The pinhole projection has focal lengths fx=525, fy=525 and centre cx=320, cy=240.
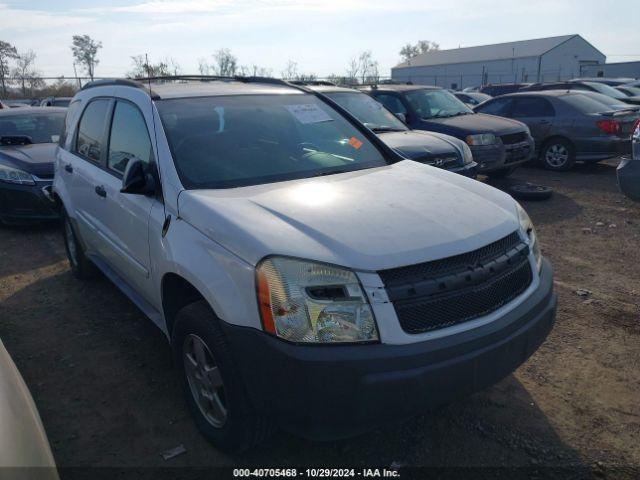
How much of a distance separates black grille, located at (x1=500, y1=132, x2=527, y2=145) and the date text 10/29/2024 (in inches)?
289

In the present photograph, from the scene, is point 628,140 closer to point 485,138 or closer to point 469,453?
point 485,138

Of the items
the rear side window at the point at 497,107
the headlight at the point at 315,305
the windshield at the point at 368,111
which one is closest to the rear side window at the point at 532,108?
the rear side window at the point at 497,107

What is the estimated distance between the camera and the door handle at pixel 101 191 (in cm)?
375

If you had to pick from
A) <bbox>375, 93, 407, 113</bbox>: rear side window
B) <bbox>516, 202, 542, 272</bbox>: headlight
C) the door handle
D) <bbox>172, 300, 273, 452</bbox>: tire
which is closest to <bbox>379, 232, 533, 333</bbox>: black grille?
<bbox>516, 202, 542, 272</bbox>: headlight

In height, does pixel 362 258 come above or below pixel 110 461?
above

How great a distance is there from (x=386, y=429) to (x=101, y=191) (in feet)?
8.40

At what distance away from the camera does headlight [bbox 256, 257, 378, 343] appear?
2125 millimetres

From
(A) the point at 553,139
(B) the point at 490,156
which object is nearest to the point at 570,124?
(A) the point at 553,139

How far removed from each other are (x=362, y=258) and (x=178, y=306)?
1.28 metres

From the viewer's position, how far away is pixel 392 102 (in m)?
9.62

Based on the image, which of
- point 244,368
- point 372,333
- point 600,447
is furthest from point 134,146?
point 600,447

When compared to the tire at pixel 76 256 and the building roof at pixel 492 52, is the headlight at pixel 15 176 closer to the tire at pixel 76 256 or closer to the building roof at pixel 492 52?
the tire at pixel 76 256

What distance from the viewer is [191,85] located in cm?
389

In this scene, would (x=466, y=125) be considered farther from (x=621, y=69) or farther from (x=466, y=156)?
(x=621, y=69)
